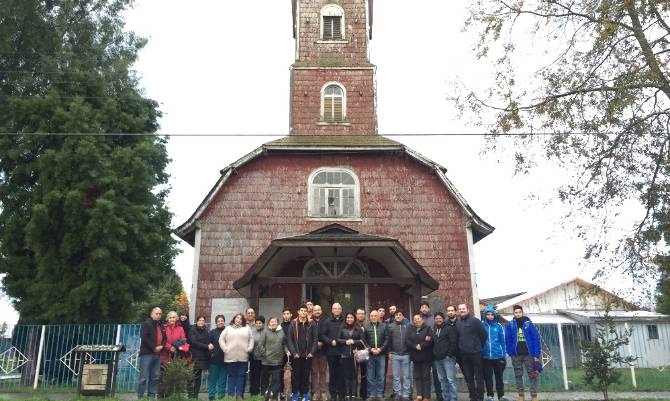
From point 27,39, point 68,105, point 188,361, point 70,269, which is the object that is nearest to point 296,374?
point 188,361

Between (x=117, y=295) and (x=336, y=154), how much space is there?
731 centimetres

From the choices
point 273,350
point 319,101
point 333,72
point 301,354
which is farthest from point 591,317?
point 333,72

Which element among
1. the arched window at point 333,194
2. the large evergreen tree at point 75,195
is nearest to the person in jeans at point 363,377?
the arched window at point 333,194

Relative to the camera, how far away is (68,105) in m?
16.7

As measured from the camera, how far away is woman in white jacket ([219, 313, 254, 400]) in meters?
9.77

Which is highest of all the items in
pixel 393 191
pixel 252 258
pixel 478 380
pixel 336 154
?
pixel 336 154

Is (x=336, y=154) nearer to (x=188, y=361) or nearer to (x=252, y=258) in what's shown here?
(x=252, y=258)

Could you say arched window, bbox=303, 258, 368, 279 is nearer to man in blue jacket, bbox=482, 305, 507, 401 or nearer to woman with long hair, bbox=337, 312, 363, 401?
woman with long hair, bbox=337, 312, 363, 401

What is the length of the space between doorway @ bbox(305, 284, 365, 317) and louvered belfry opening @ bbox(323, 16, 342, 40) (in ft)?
29.5

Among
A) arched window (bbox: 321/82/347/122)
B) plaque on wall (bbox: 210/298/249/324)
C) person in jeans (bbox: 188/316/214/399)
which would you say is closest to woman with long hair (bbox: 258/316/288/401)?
person in jeans (bbox: 188/316/214/399)

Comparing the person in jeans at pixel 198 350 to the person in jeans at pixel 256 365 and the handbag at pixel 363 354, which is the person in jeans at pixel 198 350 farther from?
the handbag at pixel 363 354

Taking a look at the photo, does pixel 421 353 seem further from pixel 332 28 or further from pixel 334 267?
pixel 332 28

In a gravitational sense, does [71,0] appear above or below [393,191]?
above

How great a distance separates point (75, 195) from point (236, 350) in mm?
7907
